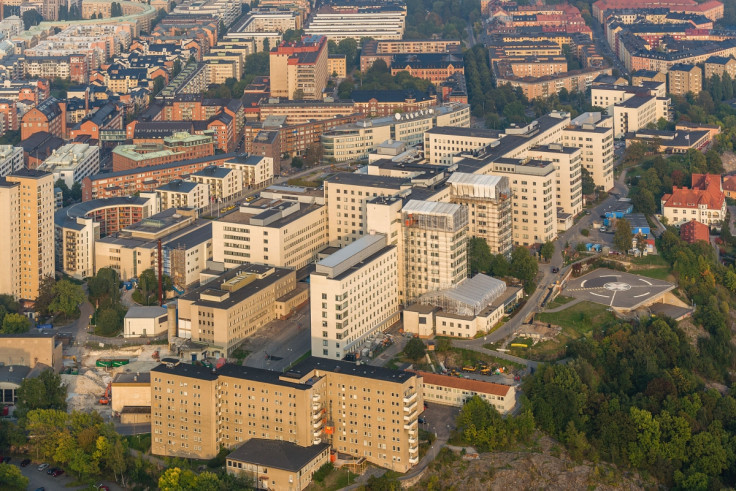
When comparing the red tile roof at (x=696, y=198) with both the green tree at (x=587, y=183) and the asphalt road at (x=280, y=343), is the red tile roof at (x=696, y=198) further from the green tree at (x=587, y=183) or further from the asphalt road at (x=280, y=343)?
the asphalt road at (x=280, y=343)

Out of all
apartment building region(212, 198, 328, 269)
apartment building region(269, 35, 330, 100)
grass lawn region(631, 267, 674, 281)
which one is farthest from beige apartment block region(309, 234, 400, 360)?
apartment building region(269, 35, 330, 100)

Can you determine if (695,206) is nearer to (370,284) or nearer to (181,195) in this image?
(370,284)

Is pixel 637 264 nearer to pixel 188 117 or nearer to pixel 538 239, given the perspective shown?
pixel 538 239

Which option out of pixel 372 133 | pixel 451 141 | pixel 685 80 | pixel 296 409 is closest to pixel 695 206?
pixel 451 141

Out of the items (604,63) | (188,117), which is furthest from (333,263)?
(604,63)

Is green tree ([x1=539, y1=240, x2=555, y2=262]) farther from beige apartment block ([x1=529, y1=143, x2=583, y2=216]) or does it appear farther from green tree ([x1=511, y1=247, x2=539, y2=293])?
Result: beige apartment block ([x1=529, y1=143, x2=583, y2=216])
